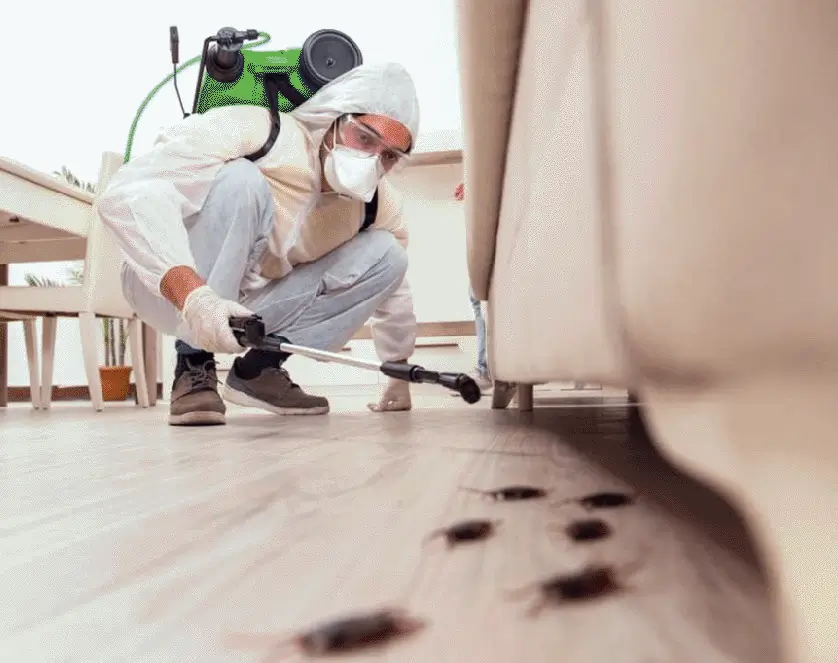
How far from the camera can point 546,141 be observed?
44 centimetres

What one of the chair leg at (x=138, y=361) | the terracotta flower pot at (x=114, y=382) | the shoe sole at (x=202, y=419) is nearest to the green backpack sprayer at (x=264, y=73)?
the shoe sole at (x=202, y=419)

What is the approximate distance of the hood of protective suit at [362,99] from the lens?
4.88ft

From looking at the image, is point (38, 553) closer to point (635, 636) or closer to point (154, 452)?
point (635, 636)

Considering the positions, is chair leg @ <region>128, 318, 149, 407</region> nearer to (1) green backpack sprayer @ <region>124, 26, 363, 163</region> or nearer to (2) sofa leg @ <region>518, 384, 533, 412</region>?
(1) green backpack sprayer @ <region>124, 26, 363, 163</region>

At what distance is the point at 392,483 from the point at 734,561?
0.31 m

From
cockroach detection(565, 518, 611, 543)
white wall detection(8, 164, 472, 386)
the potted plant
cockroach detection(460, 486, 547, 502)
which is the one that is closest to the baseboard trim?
the potted plant

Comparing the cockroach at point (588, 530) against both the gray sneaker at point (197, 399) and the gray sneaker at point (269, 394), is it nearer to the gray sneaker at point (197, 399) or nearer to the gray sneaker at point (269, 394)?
the gray sneaker at point (197, 399)

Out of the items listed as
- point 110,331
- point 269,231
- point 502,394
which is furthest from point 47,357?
point 502,394

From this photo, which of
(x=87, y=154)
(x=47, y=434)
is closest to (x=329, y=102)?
(x=47, y=434)

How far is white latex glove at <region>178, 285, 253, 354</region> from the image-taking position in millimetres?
1226

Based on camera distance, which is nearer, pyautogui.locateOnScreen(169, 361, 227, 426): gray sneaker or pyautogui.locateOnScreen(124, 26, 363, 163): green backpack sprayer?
pyautogui.locateOnScreen(169, 361, 227, 426): gray sneaker

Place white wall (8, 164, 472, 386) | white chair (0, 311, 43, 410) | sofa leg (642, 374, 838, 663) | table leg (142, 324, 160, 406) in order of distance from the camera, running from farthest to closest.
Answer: white wall (8, 164, 472, 386), table leg (142, 324, 160, 406), white chair (0, 311, 43, 410), sofa leg (642, 374, 838, 663)

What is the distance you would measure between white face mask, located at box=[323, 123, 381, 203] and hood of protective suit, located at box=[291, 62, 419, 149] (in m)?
0.06

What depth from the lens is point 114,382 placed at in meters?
3.61
